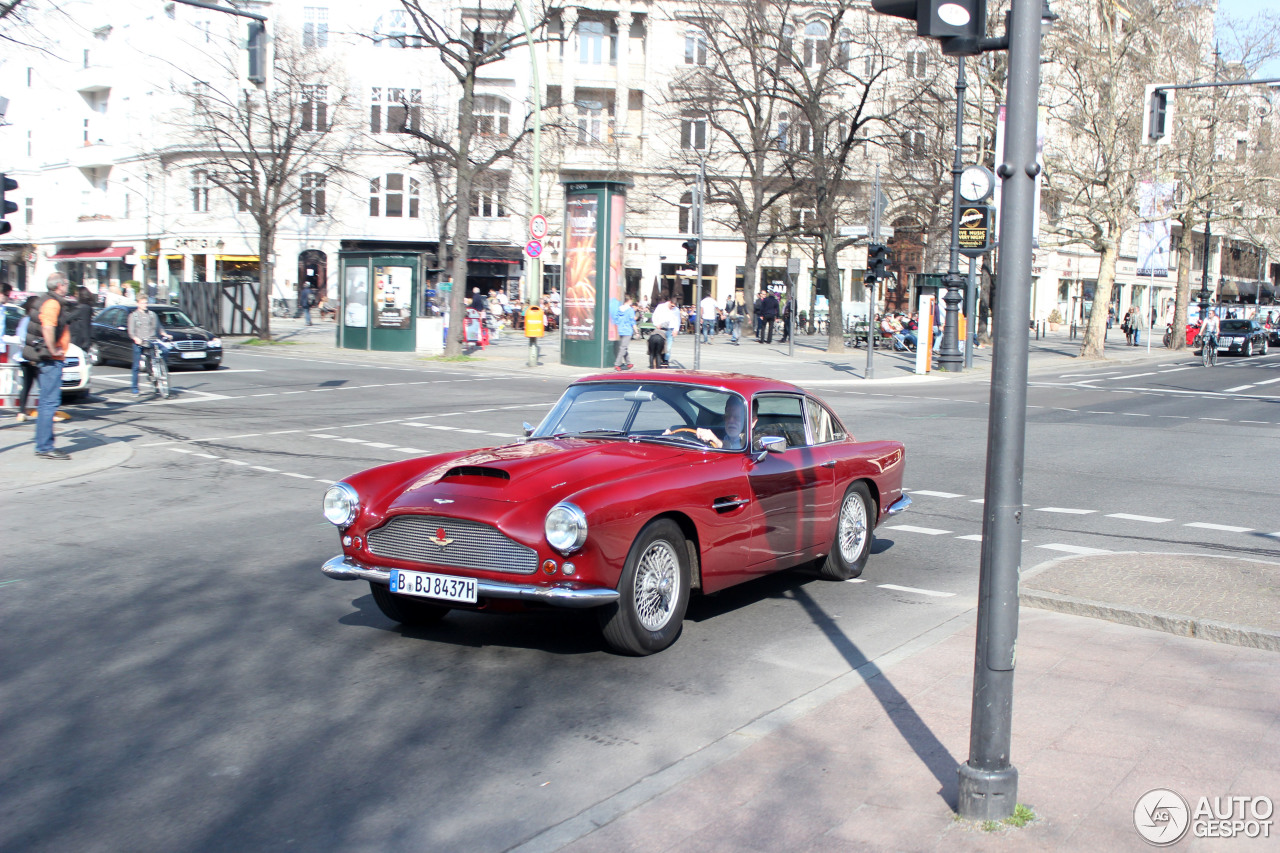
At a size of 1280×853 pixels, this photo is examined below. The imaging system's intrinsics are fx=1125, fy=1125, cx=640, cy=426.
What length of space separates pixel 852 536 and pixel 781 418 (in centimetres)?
107

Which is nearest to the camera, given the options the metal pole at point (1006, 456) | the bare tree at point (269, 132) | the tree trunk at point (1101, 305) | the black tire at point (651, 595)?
the metal pole at point (1006, 456)

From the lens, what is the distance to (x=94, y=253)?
6197cm

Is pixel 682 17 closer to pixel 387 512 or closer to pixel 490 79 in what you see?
pixel 490 79

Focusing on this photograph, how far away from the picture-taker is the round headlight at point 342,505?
6176 mm

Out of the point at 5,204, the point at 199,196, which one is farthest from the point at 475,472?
the point at 199,196

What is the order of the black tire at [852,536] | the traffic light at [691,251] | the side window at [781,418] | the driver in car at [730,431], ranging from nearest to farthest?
1. the driver in car at [730,431]
2. the side window at [781,418]
3. the black tire at [852,536]
4. the traffic light at [691,251]

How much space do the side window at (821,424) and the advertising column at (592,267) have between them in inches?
805

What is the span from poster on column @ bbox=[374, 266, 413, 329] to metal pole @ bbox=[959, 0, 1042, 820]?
30.5 meters

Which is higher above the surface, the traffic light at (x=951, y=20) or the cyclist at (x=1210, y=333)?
the traffic light at (x=951, y=20)

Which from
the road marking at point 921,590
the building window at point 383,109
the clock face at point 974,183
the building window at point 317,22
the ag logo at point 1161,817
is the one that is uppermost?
the building window at point 317,22

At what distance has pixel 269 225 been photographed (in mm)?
36250

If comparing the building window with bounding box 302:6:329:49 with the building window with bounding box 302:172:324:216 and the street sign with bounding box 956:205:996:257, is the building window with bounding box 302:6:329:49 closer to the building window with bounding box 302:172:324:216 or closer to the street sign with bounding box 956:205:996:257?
the building window with bounding box 302:172:324:216

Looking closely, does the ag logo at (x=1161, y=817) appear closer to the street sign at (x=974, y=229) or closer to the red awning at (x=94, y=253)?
the street sign at (x=974, y=229)

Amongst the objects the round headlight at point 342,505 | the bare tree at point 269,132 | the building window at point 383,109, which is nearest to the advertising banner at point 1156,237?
the bare tree at point 269,132
